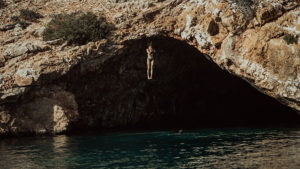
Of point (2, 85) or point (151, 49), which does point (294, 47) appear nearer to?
point (151, 49)

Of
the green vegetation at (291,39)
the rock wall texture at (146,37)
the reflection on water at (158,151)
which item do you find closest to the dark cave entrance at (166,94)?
the rock wall texture at (146,37)

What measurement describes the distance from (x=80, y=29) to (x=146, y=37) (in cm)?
442

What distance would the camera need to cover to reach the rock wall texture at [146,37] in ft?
70.7

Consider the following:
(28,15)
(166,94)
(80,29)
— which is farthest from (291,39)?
(28,15)

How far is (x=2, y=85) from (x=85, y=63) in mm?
5411

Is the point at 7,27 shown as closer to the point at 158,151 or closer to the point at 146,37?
the point at 146,37

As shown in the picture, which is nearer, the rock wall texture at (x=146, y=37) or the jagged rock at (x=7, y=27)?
the rock wall texture at (x=146, y=37)

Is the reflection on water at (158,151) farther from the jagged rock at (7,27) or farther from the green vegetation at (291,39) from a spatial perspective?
the jagged rock at (7,27)

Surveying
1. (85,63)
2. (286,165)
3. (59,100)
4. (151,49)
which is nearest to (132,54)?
(151,49)

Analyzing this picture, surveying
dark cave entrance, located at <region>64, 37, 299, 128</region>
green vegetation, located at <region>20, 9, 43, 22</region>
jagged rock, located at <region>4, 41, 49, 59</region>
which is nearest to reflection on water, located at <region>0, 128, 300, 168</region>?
dark cave entrance, located at <region>64, 37, 299, 128</region>

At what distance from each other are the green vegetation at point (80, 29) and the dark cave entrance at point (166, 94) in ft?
6.32

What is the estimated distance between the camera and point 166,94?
104 feet

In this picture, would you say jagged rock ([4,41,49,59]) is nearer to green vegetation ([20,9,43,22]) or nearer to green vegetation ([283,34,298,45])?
green vegetation ([20,9,43,22])

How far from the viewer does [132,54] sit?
87.9 feet
